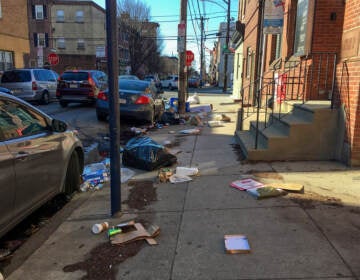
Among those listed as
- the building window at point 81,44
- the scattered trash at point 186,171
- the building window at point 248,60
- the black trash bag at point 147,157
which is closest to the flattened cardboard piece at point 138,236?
the scattered trash at point 186,171

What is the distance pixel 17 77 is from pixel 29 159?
47.4ft

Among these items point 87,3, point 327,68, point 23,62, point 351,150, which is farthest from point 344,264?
point 87,3

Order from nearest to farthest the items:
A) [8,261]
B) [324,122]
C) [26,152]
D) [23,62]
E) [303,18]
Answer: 1. [8,261]
2. [26,152]
3. [324,122]
4. [303,18]
5. [23,62]

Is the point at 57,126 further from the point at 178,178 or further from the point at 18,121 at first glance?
the point at 178,178

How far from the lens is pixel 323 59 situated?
7559 millimetres

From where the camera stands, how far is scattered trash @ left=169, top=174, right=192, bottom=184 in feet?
17.7

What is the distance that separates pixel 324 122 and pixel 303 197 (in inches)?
81.3

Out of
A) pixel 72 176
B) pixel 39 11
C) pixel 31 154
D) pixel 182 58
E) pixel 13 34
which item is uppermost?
pixel 39 11

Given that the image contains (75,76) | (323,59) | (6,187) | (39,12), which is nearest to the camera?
(6,187)

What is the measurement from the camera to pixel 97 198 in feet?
16.2

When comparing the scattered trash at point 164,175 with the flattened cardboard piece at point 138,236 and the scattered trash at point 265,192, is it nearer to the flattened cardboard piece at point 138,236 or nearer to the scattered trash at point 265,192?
the scattered trash at point 265,192

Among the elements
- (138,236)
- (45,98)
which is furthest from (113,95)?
(45,98)

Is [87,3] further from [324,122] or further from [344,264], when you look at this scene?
[344,264]

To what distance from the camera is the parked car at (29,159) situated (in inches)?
127
